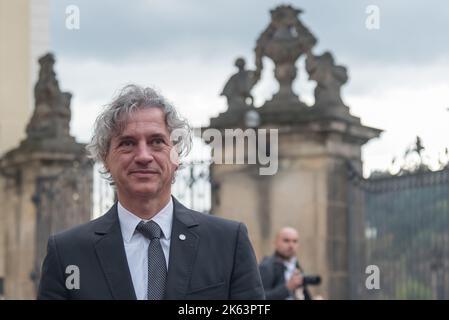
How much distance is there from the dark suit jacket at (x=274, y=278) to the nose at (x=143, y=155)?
567 centimetres

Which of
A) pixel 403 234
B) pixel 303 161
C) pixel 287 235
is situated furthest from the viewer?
pixel 303 161

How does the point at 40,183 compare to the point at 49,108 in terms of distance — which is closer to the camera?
the point at 40,183

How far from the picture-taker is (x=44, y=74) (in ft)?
53.9

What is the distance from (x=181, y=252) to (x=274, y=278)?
594 centimetres

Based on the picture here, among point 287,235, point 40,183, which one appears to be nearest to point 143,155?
point 287,235

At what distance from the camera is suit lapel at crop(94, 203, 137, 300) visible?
310 cm

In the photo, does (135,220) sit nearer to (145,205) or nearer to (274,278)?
(145,205)

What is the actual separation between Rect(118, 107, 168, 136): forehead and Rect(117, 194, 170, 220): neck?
0.57ft

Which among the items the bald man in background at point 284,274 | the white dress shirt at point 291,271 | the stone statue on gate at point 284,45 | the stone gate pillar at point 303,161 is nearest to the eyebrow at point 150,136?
the bald man in background at point 284,274

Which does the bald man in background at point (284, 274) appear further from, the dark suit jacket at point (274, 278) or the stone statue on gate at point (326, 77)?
the stone statue on gate at point (326, 77)

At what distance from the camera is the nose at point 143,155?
10.3 feet

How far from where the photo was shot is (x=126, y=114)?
3.24 metres
